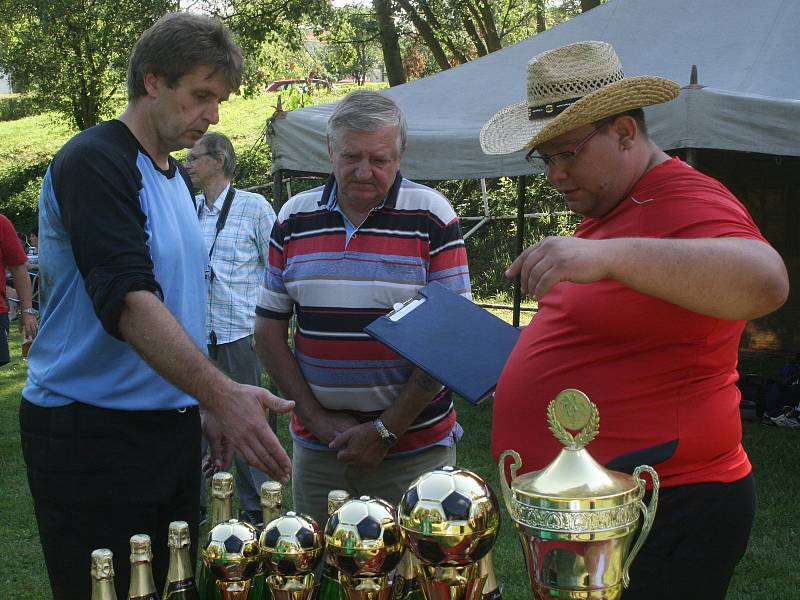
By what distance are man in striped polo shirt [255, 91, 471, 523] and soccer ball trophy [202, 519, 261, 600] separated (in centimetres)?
115

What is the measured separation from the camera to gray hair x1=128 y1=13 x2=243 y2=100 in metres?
1.97

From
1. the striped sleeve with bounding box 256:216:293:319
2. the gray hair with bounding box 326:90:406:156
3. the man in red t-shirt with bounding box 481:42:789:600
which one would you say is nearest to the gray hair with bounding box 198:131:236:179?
the striped sleeve with bounding box 256:216:293:319

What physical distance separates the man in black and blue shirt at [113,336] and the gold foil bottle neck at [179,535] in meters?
0.54

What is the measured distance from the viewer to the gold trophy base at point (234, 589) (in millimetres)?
1329

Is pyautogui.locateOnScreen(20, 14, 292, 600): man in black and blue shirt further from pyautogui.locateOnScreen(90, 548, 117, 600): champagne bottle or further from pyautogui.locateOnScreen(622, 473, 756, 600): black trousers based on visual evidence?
pyautogui.locateOnScreen(622, 473, 756, 600): black trousers

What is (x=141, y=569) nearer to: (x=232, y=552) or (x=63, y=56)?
(x=232, y=552)

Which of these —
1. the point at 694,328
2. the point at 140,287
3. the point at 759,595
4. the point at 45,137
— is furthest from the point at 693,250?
the point at 45,137

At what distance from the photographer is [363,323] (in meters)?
2.52

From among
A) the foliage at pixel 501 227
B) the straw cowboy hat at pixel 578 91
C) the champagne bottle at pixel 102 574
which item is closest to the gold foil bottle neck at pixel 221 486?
the champagne bottle at pixel 102 574

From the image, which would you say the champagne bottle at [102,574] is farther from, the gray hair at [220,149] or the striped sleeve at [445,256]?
the gray hair at [220,149]

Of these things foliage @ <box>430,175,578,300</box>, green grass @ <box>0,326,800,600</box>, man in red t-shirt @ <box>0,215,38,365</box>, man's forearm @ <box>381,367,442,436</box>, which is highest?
man's forearm @ <box>381,367,442,436</box>

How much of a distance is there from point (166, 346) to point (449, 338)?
913mm

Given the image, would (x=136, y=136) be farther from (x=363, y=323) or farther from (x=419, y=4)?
(x=419, y=4)

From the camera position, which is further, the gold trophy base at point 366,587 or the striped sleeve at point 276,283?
the striped sleeve at point 276,283
